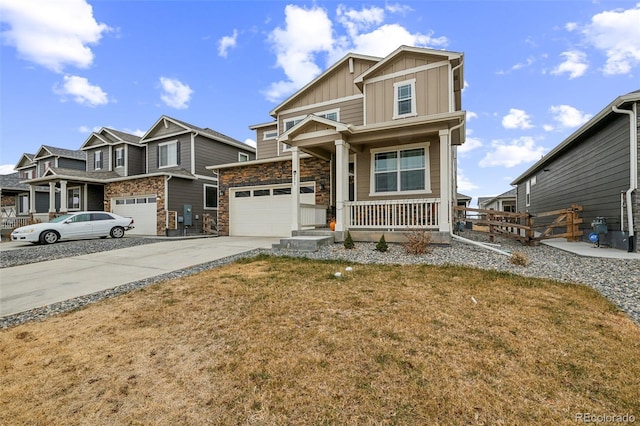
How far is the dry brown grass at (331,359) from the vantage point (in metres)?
1.94

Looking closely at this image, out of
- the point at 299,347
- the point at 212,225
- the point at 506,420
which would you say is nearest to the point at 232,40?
the point at 212,225

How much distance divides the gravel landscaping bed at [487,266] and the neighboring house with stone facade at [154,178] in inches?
284

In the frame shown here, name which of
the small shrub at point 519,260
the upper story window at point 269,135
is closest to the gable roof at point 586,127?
the small shrub at point 519,260

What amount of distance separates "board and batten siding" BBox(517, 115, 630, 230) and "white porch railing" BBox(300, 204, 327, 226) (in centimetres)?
815

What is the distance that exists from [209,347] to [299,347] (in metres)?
0.87

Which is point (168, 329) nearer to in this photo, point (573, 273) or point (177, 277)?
point (177, 277)

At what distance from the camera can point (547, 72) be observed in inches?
460

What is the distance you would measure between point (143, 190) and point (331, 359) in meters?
16.9

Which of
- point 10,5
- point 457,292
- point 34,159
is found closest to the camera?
point 457,292

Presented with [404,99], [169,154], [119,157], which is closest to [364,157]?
[404,99]

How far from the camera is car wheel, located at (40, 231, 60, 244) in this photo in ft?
38.1

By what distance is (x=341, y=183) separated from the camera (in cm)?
846

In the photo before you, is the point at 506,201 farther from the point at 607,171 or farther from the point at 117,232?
the point at 117,232

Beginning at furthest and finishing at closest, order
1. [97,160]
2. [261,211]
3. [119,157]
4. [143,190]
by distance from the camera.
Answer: [97,160]
[119,157]
[143,190]
[261,211]
